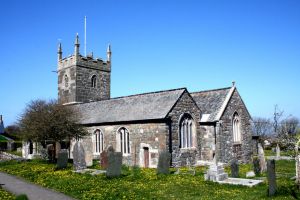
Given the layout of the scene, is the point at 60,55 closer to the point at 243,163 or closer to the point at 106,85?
the point at 106,85

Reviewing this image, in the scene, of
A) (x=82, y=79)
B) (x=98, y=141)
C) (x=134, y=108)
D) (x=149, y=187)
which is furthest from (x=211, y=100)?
(x=82, y=79)

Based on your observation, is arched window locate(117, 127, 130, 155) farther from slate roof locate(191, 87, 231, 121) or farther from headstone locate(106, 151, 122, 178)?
headstone locate(106, 151, 122, 178)

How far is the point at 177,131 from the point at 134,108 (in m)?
4.57

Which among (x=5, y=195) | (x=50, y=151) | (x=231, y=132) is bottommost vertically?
(x=5, y=195)

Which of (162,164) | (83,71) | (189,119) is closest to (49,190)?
(162,164)

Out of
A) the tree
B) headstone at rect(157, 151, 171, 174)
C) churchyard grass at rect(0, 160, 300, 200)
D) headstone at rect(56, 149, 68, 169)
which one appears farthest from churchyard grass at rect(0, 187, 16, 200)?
the tree

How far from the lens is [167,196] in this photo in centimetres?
1265

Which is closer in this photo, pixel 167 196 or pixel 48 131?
pixel 167 196

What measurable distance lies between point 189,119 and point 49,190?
14.1 m

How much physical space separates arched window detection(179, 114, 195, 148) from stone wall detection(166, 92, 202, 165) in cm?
34

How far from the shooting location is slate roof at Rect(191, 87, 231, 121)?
26.4m

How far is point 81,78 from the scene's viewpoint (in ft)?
129

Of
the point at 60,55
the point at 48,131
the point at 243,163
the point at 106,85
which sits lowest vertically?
the point at 243,163

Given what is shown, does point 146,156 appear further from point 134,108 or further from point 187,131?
point 134,108
